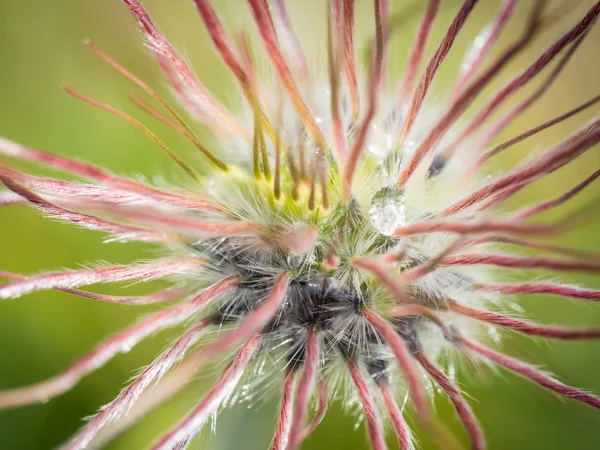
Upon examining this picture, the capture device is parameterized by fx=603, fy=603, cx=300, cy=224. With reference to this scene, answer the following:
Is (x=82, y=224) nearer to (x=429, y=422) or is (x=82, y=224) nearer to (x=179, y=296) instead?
(x=179, y=296)

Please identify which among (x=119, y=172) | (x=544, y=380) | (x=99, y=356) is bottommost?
(x=544, y=380)

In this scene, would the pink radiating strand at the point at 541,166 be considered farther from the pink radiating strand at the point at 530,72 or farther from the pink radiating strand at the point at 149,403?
the pink radiating strand at the point at 149,403

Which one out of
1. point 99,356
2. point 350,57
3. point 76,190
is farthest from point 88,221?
point 350,57

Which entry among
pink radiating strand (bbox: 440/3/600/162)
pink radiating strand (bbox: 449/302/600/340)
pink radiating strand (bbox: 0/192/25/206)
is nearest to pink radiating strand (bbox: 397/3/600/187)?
pink radiating strand (bbox: 440/3/600/162)

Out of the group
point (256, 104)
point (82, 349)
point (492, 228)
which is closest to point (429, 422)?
point (492, 228)

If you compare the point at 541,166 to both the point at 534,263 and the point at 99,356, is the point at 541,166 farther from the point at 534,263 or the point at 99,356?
the point at 99,356

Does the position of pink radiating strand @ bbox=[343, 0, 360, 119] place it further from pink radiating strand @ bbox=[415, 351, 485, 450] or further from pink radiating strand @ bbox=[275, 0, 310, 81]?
pink radiating strand @ bbox=[415, 351, 485, 450]
